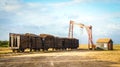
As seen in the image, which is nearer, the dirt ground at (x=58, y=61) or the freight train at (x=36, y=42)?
the dirt ground at (x=58, y=61)

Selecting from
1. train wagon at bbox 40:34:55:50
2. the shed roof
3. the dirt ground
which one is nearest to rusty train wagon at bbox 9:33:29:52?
train wagon at bbox 40:34:55:50

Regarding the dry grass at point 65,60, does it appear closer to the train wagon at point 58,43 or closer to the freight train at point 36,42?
the freight train at point 36,42

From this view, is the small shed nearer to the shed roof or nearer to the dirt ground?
the shed roof

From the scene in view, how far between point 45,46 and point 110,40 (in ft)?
78.9

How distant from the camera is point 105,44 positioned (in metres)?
71.7

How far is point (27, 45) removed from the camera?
48625mm

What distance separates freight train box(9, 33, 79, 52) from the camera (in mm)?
46406

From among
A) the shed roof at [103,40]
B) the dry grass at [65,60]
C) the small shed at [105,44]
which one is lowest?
the dry grass at [65,60]

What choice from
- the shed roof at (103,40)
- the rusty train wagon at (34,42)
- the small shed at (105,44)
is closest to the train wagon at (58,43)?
the rusty train wagon at (34,42)

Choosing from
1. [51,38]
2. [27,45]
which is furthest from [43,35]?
[27,45]

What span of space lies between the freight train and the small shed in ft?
26.0

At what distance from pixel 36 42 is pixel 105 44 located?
25776mm

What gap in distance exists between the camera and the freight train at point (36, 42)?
46406 mm

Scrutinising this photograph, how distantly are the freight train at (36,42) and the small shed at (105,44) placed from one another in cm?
791
